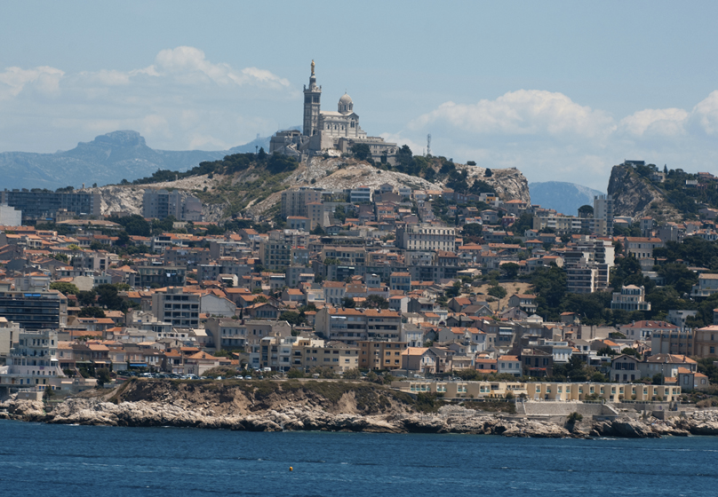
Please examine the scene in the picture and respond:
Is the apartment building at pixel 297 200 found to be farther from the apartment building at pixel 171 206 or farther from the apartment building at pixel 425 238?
the apartment building at pixel 425 238

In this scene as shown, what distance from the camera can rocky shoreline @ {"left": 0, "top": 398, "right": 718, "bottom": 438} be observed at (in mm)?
74812

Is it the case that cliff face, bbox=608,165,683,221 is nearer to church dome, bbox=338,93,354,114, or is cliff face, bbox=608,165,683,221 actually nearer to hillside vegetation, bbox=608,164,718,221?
hillside vegetation, bbox=608,164,718,221

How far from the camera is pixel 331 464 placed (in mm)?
63438

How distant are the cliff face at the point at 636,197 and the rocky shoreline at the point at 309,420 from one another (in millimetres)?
91165

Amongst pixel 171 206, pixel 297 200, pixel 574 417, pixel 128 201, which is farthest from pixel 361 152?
pixel 574 417

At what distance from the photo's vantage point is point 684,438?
260 ft

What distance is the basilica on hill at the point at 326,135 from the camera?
179375mm

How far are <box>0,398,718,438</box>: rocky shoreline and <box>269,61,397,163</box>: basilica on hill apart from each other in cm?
10217

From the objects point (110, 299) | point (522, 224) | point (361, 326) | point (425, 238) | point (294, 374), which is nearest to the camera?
point (294, 374)

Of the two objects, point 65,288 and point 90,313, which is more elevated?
point 65,288

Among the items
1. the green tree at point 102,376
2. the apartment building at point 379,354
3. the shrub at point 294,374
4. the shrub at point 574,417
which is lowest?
the shrub at point 574,417

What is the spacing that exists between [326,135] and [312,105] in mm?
7478

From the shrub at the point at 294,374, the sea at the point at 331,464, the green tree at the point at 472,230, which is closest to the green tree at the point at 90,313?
the shrub at the point at 294,374

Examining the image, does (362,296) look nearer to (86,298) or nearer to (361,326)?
(361,326)
